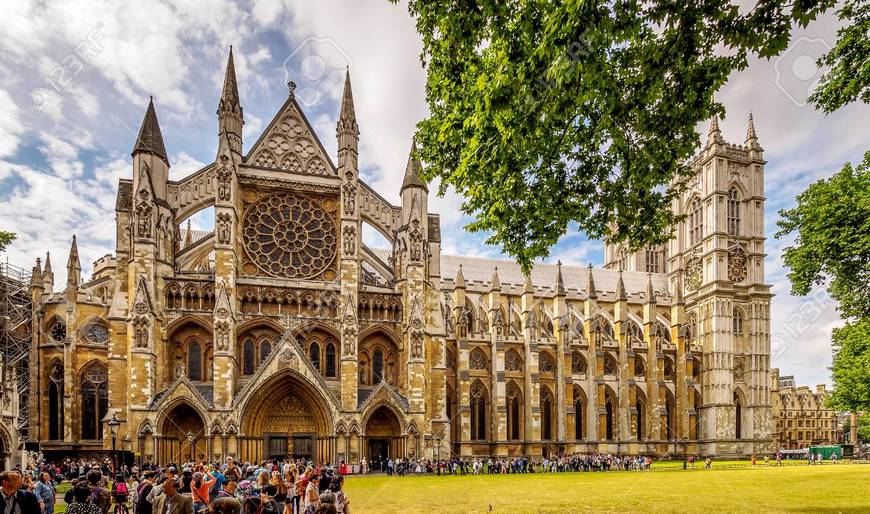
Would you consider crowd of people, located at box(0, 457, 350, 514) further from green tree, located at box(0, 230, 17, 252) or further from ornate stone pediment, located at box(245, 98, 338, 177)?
green tree, located at box(0, 230, 17, 252)

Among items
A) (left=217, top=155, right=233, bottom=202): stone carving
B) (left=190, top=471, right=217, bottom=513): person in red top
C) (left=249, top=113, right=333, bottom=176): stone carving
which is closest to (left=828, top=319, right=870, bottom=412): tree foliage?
(left=190, top=471, right=217, bottom=513): person in red top

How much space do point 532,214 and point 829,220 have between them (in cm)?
1314

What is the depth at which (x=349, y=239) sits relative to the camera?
3123 centimetres

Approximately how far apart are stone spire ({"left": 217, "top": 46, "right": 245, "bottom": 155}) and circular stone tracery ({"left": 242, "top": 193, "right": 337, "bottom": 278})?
11.2ft

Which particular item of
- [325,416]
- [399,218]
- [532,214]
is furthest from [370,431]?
[532,214]

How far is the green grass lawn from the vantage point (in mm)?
16266

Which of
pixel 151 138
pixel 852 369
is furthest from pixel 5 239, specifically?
pixel 852 369

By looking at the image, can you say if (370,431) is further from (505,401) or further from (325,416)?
(505,401)

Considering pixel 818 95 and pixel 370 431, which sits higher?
pixel 818 95

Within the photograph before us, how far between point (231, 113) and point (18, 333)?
18.3m

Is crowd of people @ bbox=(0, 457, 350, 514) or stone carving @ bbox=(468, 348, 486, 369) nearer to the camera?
crowd of people @ bbox=(0, 457, 350, 514)

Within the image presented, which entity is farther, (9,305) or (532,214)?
(9,305)

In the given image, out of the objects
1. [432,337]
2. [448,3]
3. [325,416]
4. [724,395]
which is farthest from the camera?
[724,395]

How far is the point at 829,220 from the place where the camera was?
796 inches
